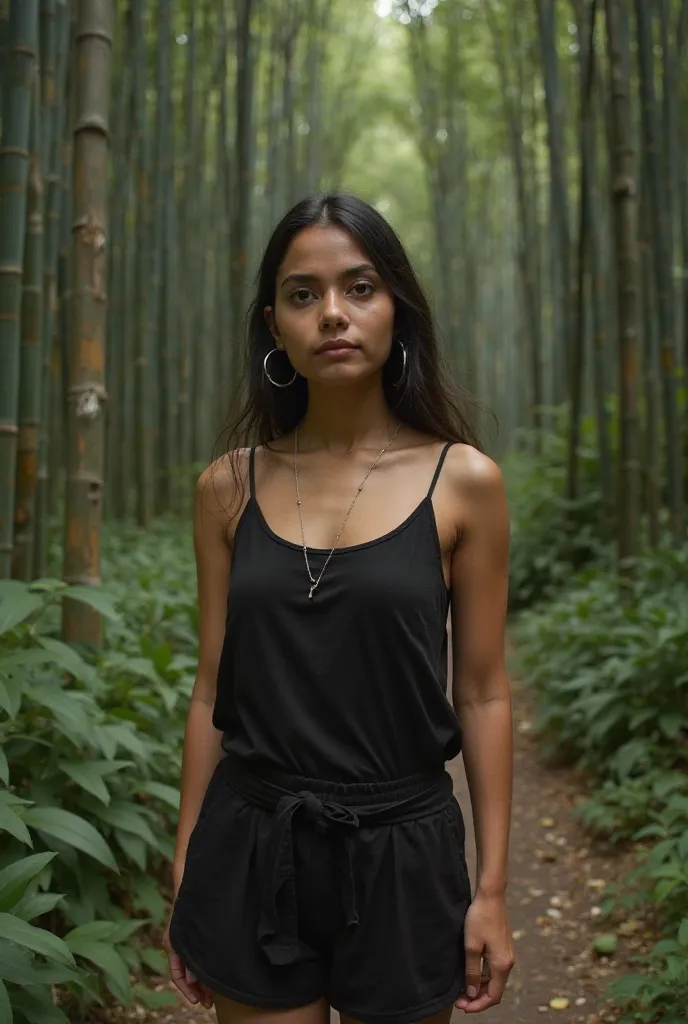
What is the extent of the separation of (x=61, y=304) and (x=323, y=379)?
9.55 feet

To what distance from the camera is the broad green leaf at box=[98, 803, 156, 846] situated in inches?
80.0

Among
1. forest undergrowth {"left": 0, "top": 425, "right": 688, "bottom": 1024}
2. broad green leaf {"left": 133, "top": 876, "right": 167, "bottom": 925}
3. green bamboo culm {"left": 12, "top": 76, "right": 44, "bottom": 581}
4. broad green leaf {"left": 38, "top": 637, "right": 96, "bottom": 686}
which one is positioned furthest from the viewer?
green bamboo culm {"left": 12, "top": 76, "right": 44, "bottom": 581}

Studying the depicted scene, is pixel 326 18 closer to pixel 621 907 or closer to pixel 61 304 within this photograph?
pixel 61 304

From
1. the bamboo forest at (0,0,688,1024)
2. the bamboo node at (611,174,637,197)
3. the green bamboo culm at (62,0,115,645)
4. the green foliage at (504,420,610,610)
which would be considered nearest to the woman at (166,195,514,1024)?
the bamboo forest at (0,0,688,1024)

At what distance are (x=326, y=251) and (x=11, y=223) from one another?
49.4 inches

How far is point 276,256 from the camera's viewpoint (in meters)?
1.33

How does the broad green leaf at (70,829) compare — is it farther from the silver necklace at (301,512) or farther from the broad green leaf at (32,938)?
the silver necklace at (301,512)

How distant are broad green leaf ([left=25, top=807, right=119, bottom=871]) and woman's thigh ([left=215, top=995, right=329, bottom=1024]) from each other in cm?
63

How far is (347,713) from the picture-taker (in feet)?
3.89

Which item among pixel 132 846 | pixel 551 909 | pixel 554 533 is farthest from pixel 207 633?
pixel 554 533

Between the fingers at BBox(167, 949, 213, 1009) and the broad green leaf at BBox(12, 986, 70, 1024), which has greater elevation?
the fingers at BBox(167, 949, 213, 1009)

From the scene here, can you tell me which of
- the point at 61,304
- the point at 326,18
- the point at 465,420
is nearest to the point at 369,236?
the point at 465,420

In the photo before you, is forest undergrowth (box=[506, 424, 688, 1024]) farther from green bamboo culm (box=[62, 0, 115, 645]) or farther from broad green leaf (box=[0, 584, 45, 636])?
green bamboo culm (box=[62, 0, 115, 645])

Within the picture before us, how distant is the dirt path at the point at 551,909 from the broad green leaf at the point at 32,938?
81 centimetres
